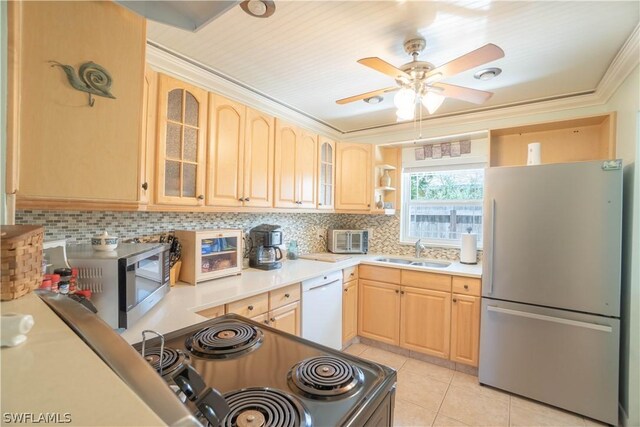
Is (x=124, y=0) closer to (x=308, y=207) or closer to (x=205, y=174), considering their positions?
(x=205, y=174)

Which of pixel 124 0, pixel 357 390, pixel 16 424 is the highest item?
pixel 124 0

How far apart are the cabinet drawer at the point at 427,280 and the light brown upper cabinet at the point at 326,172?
3.59 ft

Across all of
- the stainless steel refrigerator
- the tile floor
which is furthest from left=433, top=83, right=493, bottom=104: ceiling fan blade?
the tile floor

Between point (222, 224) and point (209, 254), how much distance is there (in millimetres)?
464

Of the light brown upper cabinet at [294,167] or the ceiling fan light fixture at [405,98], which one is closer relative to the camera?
the ceiling fan light fixture at [405,98]

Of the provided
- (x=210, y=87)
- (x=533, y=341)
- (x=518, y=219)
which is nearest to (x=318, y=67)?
(x=210, y=87)

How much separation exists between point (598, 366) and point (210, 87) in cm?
338

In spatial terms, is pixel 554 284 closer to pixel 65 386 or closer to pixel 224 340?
pixel 224 340

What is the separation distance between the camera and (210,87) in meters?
2.19

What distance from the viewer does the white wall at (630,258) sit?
175cm

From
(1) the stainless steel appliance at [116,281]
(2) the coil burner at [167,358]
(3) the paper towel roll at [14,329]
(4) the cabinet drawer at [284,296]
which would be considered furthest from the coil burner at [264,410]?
(4) the cabinet drawer at [284,296]

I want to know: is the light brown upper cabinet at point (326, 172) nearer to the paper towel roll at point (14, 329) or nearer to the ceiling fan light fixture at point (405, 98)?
the ceiling fan light fixture at point (405, 98)

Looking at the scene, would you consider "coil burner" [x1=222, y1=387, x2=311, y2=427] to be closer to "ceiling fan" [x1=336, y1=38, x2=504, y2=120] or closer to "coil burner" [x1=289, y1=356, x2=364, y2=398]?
"coil burner" [x1=289, y1=356, x2=364, y2=398]

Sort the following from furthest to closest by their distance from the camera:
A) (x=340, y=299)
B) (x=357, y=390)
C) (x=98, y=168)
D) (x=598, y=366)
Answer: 1. (x=340, y=299)
2. (x=598, y=366)
3. (x=98, y=168)
4. (x=357, y=390)
